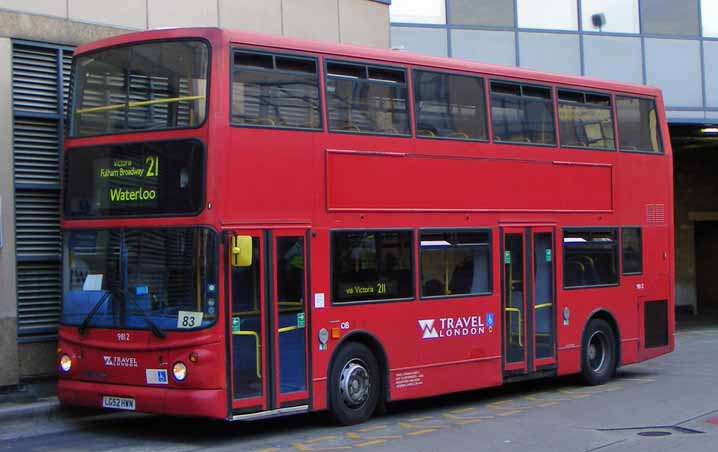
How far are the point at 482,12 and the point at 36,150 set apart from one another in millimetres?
14138

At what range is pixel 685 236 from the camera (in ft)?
114

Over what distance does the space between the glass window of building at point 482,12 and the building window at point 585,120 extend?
8.91 meters

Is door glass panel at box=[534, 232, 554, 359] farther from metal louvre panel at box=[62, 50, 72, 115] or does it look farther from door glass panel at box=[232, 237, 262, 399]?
metal louvre panel at box=[62, 50, 72, 115]

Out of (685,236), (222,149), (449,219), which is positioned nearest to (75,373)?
(222,149)

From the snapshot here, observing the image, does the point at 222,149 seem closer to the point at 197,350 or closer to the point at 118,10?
the point at 197,350

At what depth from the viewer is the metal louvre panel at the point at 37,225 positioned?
13797mm

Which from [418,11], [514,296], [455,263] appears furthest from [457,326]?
[418,11]

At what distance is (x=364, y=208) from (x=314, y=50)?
192 centimetres

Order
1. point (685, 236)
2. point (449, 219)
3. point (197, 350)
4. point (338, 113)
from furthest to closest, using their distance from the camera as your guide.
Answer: point (685, 236), point (449, 219), point (338, 113), point (197, 350)

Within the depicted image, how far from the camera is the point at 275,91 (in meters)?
12.1

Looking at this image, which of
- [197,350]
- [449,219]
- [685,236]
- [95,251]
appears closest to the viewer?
[197,350]

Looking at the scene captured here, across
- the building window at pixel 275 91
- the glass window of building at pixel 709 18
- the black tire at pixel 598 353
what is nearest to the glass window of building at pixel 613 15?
the glass window of building at pixel 709 18

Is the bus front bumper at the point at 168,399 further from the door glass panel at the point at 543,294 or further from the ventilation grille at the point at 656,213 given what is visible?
Result: the ventilation grille at the point at 656,213

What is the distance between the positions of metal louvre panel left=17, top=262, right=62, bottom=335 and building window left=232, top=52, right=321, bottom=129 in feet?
13.2
